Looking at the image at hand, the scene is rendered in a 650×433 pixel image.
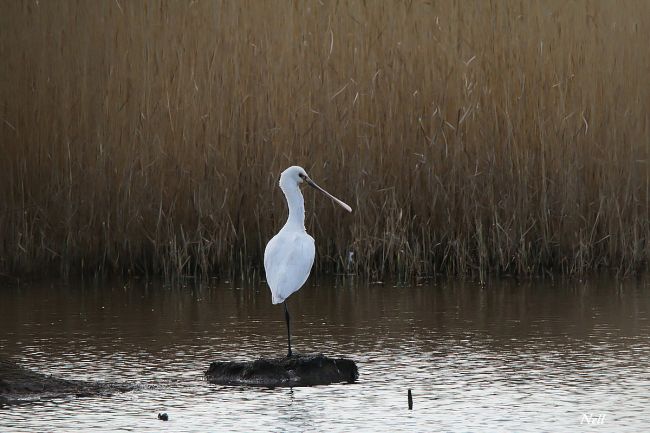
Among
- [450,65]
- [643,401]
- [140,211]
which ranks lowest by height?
[643,401]

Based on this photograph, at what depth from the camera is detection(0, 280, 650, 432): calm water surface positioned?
5.22 m

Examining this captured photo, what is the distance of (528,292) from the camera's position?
8320 millimetres

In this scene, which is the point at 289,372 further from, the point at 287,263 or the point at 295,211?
the point at 295,211

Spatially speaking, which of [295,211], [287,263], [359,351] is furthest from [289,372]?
[295,211]

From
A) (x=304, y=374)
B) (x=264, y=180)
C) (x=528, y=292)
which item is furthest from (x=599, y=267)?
(x=304, y=374)

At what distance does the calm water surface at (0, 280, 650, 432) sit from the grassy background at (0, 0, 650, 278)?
0.37 m

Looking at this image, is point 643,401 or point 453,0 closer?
point 643,401

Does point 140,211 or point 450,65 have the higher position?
point 450,65

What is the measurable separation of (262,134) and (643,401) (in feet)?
13.7

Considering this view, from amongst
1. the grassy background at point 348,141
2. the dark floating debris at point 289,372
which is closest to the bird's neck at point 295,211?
the dark floating debris at point 289,372

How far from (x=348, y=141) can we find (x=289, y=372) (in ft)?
11.1

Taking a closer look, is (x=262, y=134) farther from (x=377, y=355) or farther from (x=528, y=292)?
(x=377, y=355)

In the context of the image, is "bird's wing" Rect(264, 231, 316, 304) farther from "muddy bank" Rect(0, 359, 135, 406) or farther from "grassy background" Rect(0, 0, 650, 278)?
"grassy background" Rect(0, 0, 650, 278)

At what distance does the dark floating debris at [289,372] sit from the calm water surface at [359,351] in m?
0.09
